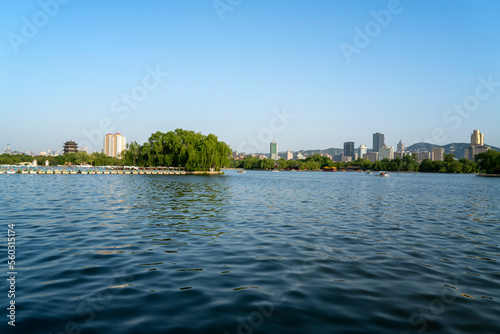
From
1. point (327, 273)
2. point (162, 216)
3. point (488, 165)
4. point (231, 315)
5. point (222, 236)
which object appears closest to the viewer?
point (231, 315)

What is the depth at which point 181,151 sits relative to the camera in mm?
88375

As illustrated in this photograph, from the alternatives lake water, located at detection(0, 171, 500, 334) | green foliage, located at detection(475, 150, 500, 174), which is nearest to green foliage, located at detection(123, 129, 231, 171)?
lake water, located at detection(0, 171, 500, 334)

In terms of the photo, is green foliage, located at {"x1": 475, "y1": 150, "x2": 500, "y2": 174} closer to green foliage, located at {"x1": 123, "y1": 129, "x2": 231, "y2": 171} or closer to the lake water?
green foliage, located at {"x1": 123, "y1": 129, "x2": 231, "y2": 171}

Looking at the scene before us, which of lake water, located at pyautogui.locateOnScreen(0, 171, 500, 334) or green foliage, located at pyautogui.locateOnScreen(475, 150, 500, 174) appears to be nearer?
lake water, located at pyautogui.locateOnScreen(0, 171, 500, 334)

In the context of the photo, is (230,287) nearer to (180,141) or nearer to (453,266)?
(453,266)

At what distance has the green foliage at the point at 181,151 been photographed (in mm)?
87438

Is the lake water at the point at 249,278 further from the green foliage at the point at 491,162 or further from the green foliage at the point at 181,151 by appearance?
the green foliage at the point at 491,162

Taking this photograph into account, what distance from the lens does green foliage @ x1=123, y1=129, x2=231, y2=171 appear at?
87.4m

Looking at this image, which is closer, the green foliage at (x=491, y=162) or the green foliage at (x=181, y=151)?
the green foliage at (x=181, y=151)

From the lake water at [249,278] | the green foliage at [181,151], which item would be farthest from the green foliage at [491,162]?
the lake water at [249,278]

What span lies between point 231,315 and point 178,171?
9174 cm

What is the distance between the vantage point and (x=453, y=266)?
916 cm

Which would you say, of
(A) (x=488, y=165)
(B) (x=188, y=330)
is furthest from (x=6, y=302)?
(A) (x=488, y=165)

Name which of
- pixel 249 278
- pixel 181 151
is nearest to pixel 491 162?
pixel 181 151
